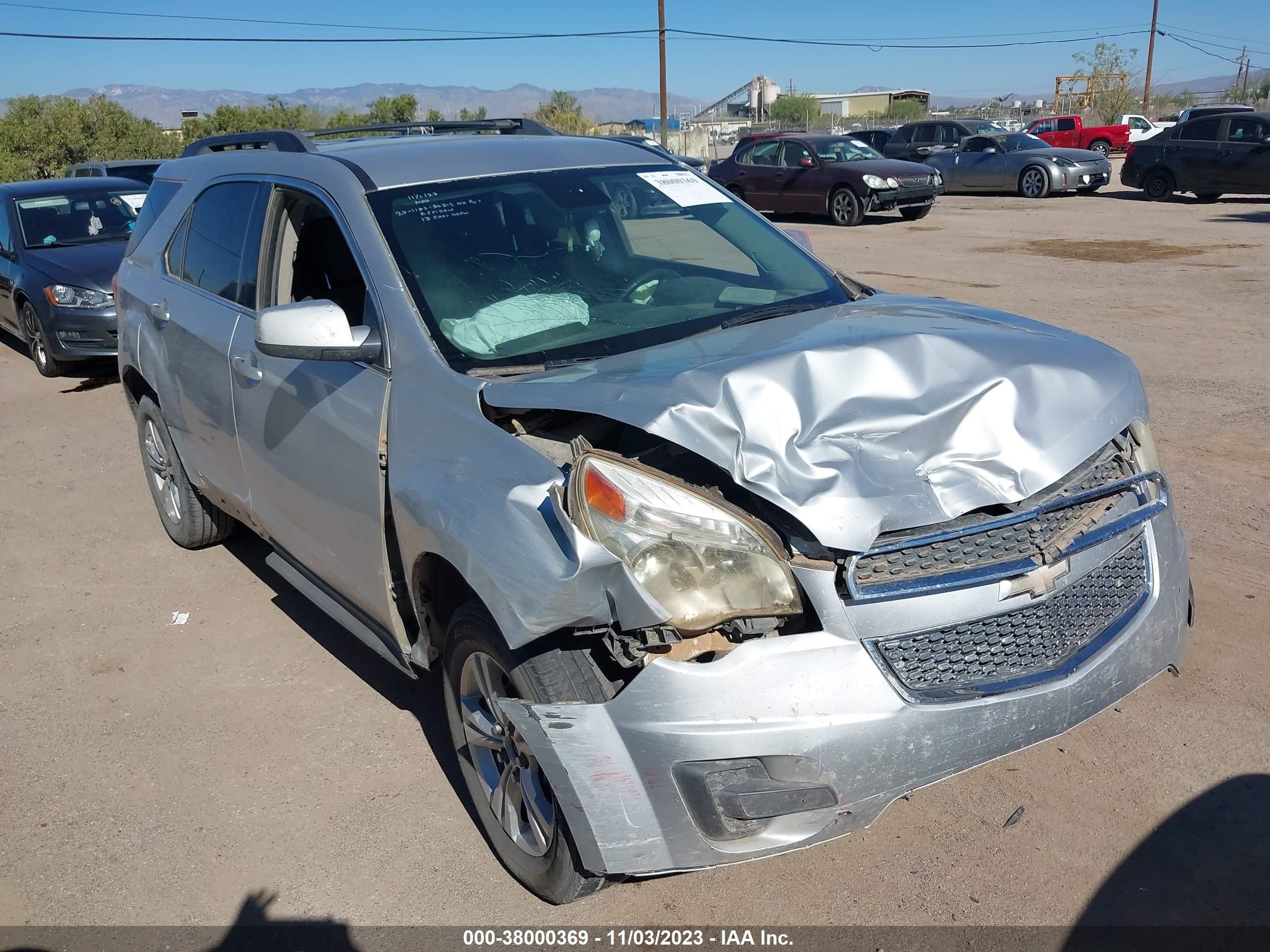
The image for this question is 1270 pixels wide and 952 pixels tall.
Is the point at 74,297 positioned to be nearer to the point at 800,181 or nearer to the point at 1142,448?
the point at 1142,448

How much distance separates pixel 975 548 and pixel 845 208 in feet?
58.1

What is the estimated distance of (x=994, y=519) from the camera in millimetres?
2467

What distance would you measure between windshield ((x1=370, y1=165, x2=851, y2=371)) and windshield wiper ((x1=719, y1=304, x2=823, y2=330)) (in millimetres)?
13

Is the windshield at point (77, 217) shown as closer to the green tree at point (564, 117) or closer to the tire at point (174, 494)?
the tire at point (174, 494)

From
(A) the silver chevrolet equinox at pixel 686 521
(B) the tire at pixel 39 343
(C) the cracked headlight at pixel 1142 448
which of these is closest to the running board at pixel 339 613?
(A) the silver chevrolet equinox at pixel 686 521

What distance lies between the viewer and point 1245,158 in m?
18.7

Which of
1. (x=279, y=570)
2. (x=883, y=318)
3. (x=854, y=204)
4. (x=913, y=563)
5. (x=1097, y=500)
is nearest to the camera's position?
(x=913, y=563)

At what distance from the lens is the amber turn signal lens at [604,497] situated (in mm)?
2420

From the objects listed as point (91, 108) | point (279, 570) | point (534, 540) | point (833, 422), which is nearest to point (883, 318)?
point (833, 422)

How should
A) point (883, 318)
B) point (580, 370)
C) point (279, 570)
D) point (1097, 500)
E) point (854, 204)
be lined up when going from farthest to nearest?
1. point (854, 204)
2. point (279, 570)
3. point (883, 318)
4. point (580, 370)
5. point (1097, 500)

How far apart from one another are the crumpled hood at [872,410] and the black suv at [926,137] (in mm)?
25691

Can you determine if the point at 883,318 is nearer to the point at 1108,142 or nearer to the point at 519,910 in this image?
the point at 519,910

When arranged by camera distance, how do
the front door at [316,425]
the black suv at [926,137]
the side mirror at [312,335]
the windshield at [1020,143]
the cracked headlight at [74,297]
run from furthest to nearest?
the black suv at [926,137]
the windshield at [1020,143]
the cracked headlight at [74,297]
the front door at [316,425]
the side mirror at [312,335]

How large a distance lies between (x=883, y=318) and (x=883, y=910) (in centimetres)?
171
